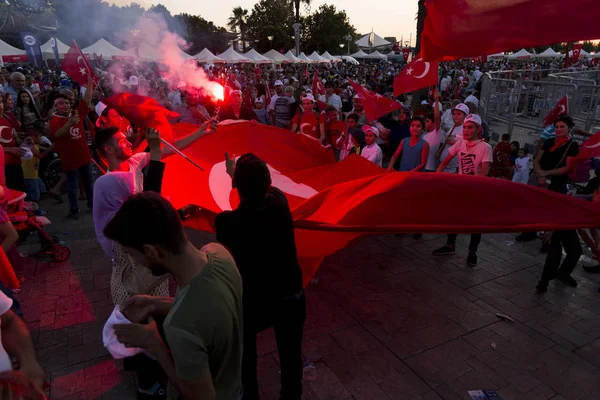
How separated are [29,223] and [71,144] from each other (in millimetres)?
2068

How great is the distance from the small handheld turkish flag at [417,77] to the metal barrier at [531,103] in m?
4.17

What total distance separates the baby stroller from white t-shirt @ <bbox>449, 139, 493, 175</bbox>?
18.7 feet

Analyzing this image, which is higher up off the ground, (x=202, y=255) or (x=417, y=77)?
(x=417, y=77)

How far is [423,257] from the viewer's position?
5.96 m

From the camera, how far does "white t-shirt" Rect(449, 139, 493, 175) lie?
5262 mm

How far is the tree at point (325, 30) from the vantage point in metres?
64.6

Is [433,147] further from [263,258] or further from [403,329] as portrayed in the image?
[263,258]

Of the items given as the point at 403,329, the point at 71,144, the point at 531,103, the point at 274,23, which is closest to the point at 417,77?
the point at 403,329

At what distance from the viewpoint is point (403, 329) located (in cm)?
427

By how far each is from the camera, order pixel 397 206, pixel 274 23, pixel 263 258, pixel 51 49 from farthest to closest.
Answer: pixel 274 23 → pixel 51 49 → pixel 397 206 → pixel 263 258

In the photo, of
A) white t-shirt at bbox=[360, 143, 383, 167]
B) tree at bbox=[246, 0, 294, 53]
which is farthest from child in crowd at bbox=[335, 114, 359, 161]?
tree at bbox=[246, 0, 294, 53]

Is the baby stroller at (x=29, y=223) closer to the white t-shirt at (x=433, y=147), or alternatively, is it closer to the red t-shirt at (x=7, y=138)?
the red t-shirt at (x=7, y=138)

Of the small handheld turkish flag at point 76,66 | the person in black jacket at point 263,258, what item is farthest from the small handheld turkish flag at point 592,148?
the small handheld turkish flag at point 76,66

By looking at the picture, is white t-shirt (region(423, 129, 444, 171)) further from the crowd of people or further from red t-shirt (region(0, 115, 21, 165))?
red t-shirt (region(0, 115, 21, 165))
